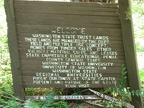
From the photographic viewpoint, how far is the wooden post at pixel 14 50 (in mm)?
4161

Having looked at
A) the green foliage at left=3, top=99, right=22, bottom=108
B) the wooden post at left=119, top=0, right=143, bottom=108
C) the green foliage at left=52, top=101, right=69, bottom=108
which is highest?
the wooden post at left=119, top=0, right=143, bottom=108

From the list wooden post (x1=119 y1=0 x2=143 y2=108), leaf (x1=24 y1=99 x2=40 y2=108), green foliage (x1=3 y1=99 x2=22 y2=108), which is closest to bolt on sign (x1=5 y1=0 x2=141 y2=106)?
wooden post (x1=119 y1=0 x2=143 y2=108)

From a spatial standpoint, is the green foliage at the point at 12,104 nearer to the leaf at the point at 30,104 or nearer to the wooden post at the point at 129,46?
the leaf at the point at 30,104

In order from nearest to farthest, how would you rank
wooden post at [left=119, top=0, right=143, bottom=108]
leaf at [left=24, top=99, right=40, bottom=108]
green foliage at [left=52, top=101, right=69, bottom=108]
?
leaf at [left=24, top=99, right=40, bottom=108] < wooden post at [left=119, top=0, right=143, bottom=108] < green foliage at [left=52, top=101, right=69, bottom=108]

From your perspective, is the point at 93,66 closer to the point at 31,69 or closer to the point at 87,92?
the point at 87,92

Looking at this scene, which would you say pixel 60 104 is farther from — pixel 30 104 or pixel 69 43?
pixel 69 43

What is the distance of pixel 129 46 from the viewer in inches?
168

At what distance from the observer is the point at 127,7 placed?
416 centimetres

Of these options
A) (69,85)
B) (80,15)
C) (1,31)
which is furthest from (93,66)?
(1,31)

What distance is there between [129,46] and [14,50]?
154cm

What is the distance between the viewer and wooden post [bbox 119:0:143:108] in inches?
Result: 164

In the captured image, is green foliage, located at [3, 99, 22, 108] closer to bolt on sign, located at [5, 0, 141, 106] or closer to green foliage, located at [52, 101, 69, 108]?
bolt on sign, located at [5, 0, 141, 106]

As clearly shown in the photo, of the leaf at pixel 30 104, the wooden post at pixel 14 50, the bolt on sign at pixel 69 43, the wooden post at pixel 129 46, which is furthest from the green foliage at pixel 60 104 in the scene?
the wooden post at pixel 129 46

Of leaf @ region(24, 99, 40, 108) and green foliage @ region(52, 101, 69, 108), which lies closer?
leaf @ region(24, 99, 40, 108)
